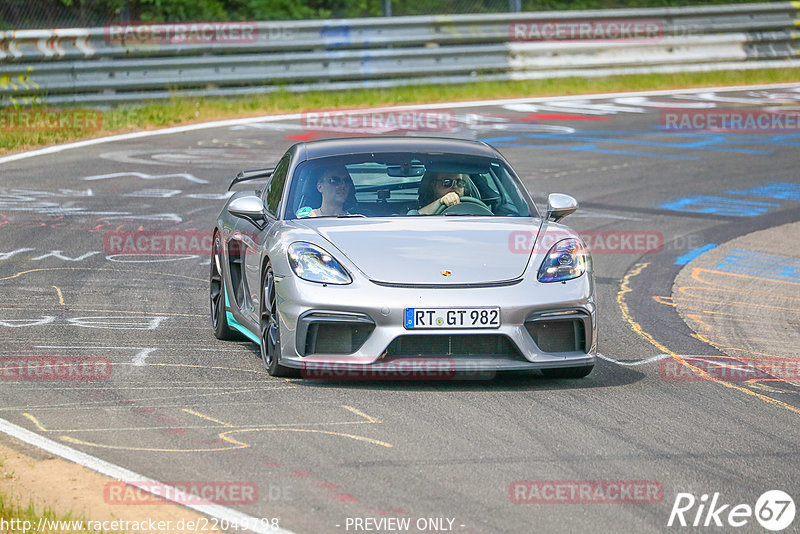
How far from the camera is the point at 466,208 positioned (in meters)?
8.48

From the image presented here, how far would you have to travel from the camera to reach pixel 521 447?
6.12 meters

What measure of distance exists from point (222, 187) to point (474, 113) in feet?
25.1

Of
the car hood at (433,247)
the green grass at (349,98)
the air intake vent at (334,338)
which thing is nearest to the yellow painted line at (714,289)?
the car hood at (433,247)

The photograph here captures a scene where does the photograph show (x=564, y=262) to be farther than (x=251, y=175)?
No

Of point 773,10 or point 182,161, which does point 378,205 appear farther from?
point 773,10

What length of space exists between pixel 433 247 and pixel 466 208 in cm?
92

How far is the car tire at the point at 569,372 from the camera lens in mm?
7680

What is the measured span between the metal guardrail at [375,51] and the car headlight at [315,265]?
14.5m

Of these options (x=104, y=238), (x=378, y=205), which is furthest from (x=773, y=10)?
(x=378, y=205)

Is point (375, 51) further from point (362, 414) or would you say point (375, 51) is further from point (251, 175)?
point (362, 414)

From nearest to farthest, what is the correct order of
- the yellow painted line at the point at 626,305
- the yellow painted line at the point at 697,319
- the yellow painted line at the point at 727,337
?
the yellow painted line at the point at 626,305 → the yellow painted line at the point at 727,337 → the yellow painted line at the point at 697,319

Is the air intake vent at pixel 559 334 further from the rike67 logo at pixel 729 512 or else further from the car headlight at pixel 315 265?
the rike67 logo at pixel 729 512

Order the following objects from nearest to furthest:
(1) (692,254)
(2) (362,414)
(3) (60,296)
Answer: (2) (362,414)
(3) (60,296)
(1) (692,254)

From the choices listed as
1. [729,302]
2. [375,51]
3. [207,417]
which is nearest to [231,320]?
[207,417]
